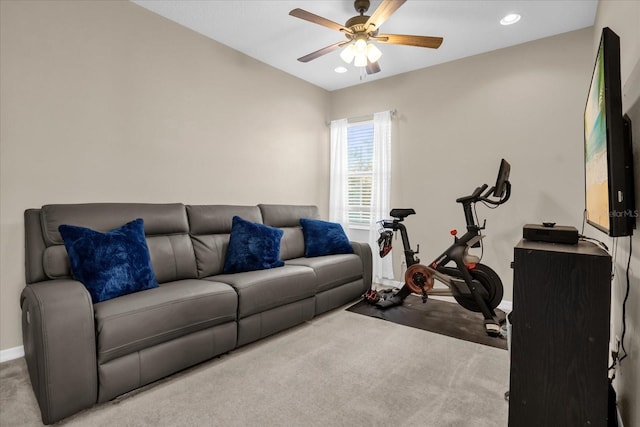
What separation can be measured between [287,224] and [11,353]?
8.13 feet

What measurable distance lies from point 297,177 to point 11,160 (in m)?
2.93

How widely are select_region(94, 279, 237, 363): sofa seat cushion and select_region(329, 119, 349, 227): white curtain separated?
2.70 m

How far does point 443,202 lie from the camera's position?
4.05 metres

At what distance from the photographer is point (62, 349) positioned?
1640 mm

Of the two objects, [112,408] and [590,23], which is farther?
[590,23]

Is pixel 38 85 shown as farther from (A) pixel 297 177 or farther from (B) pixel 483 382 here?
(B) pixel 483 382

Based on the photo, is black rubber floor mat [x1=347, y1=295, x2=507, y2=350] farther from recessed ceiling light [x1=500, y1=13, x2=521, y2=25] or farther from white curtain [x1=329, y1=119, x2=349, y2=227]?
recessed ceiling light [x1=500, y1=13, x2=521, y2=25]

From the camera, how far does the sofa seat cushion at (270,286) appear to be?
2465 millimetres

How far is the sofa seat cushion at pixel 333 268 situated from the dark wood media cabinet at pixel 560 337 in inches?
79.9

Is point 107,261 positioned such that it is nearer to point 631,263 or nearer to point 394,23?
point 631,263

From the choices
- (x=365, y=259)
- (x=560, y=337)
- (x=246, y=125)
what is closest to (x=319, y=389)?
(x=560, y=337)

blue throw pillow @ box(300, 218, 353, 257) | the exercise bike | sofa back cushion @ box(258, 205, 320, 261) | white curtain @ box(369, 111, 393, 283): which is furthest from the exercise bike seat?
sofa back cushion @ box(258, 205, 320, 261)

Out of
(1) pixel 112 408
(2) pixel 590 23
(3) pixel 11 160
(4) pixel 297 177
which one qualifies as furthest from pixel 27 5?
(2) pixel 590 23

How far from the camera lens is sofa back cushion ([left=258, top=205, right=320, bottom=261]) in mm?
3637
